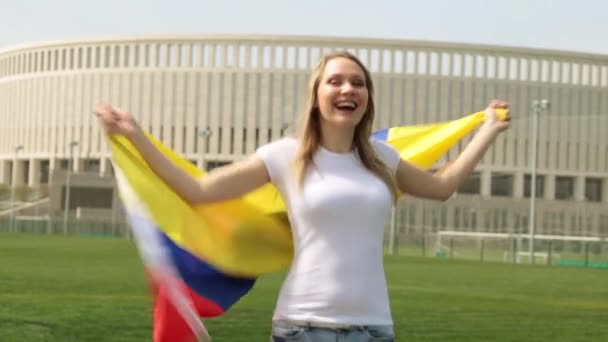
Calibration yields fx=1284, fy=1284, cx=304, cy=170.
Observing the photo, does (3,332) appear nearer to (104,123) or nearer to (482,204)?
(104,123)

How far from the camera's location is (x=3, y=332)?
42.2ft

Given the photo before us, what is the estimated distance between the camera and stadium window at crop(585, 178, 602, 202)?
109m

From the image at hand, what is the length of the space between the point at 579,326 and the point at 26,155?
104613 mm

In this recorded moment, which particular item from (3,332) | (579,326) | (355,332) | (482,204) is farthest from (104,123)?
(482,204)

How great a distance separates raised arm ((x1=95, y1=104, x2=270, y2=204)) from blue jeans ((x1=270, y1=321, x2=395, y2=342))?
527 millimetres

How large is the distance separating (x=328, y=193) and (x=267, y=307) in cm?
1342

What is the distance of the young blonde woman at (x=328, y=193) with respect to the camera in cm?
441

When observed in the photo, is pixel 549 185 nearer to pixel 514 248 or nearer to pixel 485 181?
pixel 485 181

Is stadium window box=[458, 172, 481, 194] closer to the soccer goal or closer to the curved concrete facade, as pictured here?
the curved concrete facade

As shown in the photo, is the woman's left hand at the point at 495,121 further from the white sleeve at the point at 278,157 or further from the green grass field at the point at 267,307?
the green grass field at the point at 267,307

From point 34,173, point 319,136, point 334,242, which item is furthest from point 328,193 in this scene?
point 34,173

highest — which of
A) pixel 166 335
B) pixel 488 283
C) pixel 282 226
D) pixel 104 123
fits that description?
pixel 104 123

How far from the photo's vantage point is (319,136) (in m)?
4.64

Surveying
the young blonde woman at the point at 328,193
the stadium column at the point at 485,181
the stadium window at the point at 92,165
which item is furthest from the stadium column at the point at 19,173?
the young blonde woman at the point at 328,193
